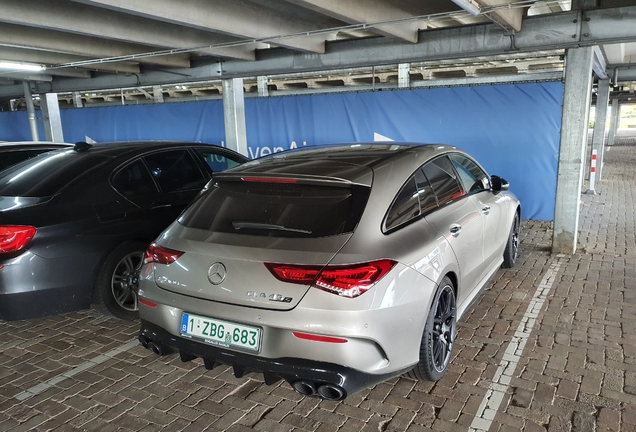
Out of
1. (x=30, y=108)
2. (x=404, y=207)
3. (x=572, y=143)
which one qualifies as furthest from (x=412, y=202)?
(x=30, y=108)

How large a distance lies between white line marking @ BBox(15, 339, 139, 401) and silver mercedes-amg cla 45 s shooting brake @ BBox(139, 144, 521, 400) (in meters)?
0.94

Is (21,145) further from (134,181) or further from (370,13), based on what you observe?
(370,13)

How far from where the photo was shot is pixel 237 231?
265 cm

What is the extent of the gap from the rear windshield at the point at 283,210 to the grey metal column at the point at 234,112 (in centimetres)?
608

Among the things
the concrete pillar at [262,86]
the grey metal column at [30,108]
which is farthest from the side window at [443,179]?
the grey metal column at [30,108]

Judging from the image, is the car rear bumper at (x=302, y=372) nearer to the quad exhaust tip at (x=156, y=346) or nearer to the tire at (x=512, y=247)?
the quad exhaust tip at (x=156, y=346)

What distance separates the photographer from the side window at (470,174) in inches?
153

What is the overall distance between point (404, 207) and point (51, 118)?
11892mm

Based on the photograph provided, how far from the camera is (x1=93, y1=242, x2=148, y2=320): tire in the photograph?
3889 millimetres

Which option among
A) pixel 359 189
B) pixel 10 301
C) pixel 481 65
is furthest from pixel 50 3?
pixel 481 65

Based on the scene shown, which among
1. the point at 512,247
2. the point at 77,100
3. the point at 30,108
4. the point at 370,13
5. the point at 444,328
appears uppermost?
the point at 370,13

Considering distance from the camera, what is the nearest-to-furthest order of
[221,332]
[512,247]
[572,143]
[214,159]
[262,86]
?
1. [221,332]
2. [214,159]
3. [512,247]
4. [572,143]
5. [262,86]

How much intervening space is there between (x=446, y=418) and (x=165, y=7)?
16.2 feet

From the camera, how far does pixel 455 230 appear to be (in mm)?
3205
